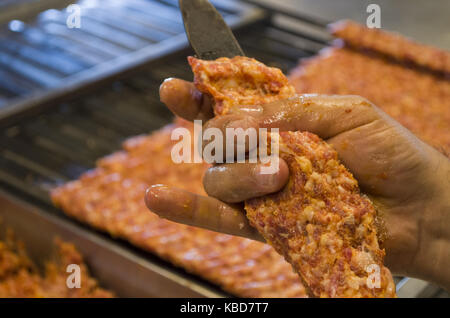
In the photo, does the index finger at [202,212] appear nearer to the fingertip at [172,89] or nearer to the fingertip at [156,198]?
the fingertip at [156,198]

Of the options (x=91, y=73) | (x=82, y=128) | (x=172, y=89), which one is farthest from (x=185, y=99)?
(x=91, y=73)

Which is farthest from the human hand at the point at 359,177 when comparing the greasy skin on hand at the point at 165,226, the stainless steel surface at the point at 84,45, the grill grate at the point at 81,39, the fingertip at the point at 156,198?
the grill grate at the point at 81,39

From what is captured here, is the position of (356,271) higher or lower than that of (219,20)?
lower

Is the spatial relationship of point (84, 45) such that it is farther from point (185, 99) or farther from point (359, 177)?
point (359, 177)

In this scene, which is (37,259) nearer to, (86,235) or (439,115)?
(86,235)

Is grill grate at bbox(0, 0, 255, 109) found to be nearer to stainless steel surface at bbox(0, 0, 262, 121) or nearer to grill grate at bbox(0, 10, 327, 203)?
stainless steel surface at bbox(0, 0, 262, 121)
